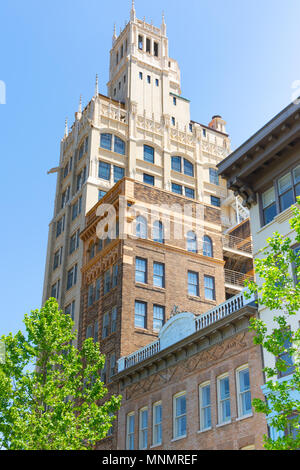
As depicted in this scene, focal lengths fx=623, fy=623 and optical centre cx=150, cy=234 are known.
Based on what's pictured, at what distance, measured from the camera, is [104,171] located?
5553 centimetres

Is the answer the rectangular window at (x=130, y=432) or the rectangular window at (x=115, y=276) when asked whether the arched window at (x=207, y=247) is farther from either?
the rectangular window at (x=130, y=432)

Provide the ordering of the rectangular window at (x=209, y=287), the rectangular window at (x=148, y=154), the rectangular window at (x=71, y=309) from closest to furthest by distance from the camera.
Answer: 1. the rectangular window at (x=209, y=287)
2. the rectangular window at (x=71, y=309)
3. the rectangular window at (x=148, y=154)

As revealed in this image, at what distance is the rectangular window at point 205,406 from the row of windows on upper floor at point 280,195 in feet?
27.2

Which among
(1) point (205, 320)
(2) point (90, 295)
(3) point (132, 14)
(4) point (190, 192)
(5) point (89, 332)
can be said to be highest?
(3) point (132, 14)

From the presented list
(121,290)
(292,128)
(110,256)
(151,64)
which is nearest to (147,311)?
(121,290)

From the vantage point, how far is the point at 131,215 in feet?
149

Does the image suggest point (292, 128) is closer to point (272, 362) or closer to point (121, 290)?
point (272, 362)

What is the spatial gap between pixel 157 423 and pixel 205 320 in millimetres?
→ 6164

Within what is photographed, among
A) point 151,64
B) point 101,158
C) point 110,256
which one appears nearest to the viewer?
point 110,256

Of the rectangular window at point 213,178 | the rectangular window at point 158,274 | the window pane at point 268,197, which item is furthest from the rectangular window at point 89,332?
the rectangular window at point 213,178

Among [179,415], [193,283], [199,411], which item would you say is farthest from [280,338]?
[193,283]

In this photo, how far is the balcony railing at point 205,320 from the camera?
28728mm

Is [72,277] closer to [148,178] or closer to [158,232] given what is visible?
[158,232]

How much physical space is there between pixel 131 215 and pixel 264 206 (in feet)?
59.6
